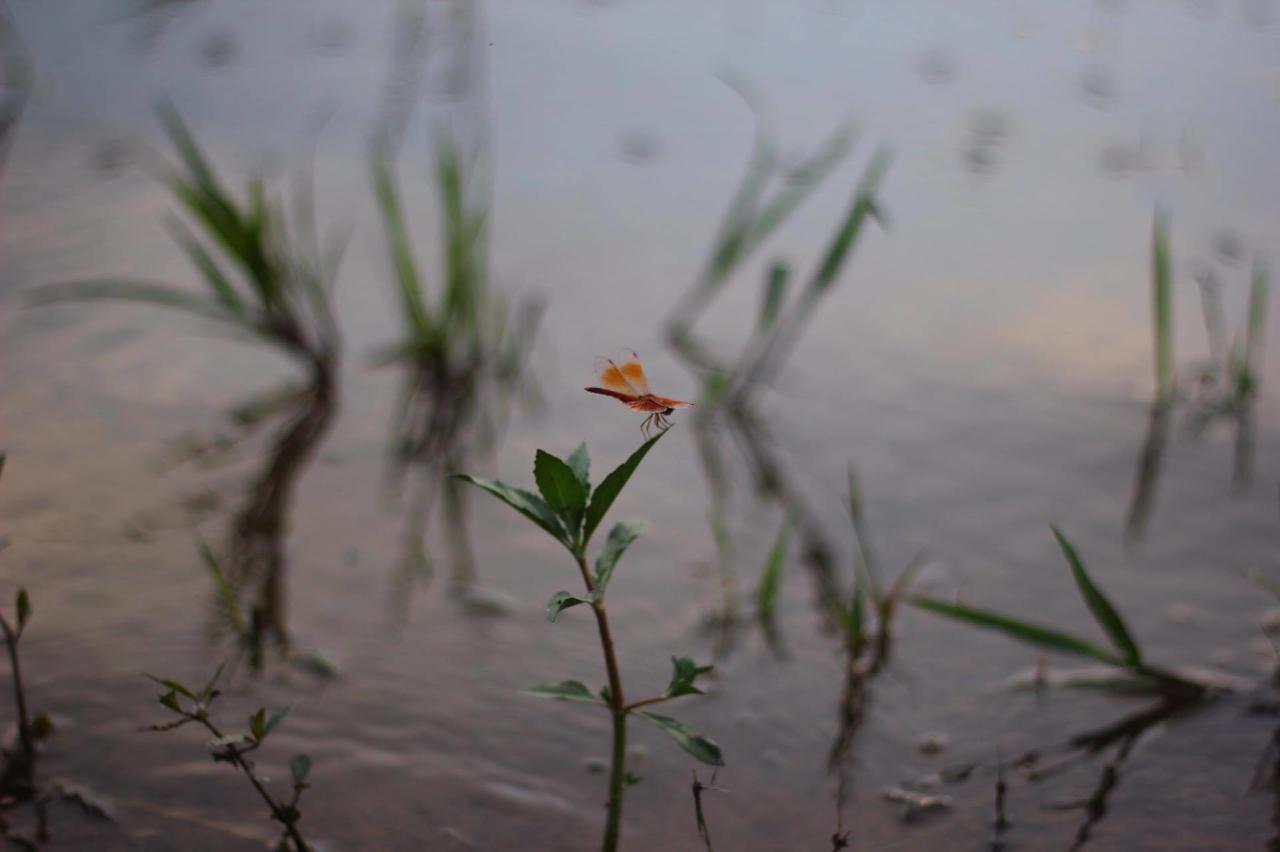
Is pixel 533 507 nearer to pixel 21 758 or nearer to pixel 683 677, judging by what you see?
pixel 683 677

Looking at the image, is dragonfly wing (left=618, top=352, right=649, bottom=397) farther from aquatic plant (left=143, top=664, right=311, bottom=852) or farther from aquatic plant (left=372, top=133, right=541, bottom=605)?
aquatic plant (left=372, top=133, right=541, bottom=605)

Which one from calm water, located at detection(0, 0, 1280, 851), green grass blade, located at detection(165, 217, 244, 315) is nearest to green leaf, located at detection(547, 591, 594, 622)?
calm water, located at detection(0, 0, 1280, 851)

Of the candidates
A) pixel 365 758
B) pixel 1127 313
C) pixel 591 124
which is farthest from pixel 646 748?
pixel 591 124

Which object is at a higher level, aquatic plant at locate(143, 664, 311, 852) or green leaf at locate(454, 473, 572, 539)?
green leaf at locate(454, 473, 572, 539)

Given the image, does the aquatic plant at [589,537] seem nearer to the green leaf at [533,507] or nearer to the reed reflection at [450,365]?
the green leaf at [533,507]

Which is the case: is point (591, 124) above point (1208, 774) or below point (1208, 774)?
Result: above

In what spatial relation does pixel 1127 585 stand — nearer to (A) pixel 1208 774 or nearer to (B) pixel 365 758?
(A) pixel 1208 774
